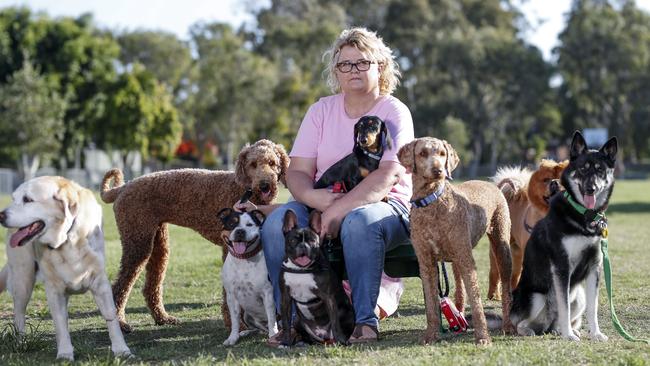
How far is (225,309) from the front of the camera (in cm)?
613

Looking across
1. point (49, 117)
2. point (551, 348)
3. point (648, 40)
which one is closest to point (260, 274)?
point (551, 348)

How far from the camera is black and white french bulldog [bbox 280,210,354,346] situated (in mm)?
5117

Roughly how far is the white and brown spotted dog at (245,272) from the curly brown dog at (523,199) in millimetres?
2521

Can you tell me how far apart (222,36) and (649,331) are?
46.4 meters

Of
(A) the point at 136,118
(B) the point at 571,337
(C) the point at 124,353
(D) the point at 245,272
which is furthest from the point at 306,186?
(A) the point at 136,118

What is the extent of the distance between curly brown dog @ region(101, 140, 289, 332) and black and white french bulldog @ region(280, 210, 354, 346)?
0.99 metres

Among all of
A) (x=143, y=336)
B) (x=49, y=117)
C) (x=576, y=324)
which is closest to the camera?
(x=576, y=324)

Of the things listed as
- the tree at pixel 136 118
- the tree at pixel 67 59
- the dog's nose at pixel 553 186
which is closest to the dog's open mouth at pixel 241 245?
the dog's nose at pixel 553 186

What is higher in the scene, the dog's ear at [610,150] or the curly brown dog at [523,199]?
the dog's ear at [610,150]

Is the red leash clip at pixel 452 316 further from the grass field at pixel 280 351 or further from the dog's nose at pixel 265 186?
the dog's nose at pixel 265 186

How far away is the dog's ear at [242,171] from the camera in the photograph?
6.21 m

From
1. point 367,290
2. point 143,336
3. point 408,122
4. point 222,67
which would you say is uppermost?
point 222,67

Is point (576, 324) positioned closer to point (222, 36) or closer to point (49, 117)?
point (49, 117)

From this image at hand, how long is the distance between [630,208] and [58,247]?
66.6 feet
